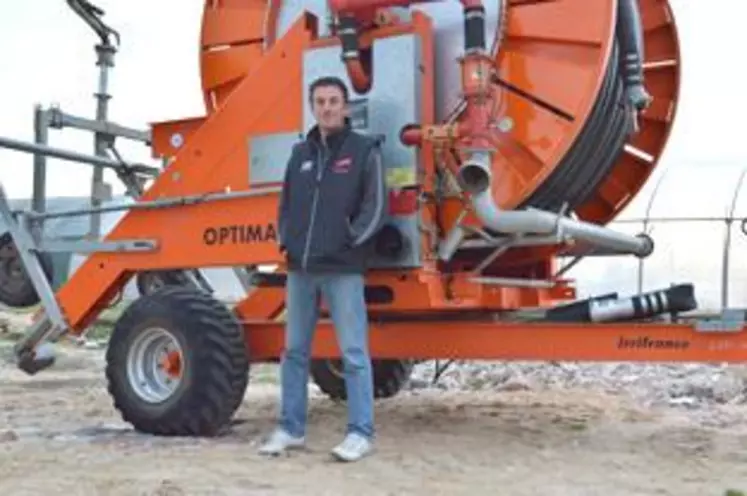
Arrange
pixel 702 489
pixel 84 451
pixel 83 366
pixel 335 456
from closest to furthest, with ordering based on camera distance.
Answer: pixel 702 489 < pixel 335 456 < pixel 84 451 < pixel 83 366

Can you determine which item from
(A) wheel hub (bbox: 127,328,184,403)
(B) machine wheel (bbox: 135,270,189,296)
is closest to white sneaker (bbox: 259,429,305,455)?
(A) wheel hub (bbox: 127,328,184,403)

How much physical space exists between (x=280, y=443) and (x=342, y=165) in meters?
1.49

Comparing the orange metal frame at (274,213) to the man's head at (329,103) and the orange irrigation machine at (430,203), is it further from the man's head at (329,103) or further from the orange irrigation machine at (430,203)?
the man's head at (329,103)

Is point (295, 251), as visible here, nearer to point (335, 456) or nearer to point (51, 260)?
point (335, 456)

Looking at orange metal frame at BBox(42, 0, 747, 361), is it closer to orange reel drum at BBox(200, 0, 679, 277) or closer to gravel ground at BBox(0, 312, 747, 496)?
orange reel drum at BBox(200, 0, 679, 277)

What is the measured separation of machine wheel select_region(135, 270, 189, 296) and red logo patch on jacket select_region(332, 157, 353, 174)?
2487 mm

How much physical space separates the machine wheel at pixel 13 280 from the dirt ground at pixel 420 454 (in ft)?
2.73

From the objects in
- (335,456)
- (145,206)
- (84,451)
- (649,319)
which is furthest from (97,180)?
(649,319)

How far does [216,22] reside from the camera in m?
8.00

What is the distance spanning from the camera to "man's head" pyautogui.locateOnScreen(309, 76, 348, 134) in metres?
6.02

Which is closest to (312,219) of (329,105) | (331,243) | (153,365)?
(331,243)

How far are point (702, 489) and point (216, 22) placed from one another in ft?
15.3

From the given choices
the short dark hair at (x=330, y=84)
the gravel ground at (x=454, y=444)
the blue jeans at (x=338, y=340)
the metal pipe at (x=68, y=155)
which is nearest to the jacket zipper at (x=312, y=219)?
the blue jeans at (x=338, y=340)

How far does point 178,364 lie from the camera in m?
6.92
